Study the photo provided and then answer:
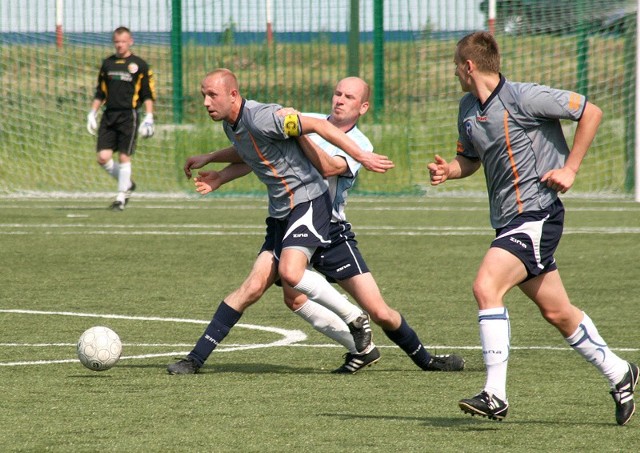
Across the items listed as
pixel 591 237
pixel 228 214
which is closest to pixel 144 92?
pixel 228 214

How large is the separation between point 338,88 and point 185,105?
15218 millimetres

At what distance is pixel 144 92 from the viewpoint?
18.3 meters

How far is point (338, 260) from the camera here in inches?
301

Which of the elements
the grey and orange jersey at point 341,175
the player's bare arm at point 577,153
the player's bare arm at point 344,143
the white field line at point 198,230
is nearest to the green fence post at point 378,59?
the white field line at point 198,230

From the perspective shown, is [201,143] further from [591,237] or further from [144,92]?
[591,237]

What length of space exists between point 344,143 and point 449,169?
764 millimetres

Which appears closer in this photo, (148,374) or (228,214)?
(148,374)

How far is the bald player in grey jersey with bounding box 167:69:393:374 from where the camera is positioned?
7.38 meters

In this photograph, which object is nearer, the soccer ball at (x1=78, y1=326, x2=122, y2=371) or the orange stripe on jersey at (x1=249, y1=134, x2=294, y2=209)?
the soccer ball at (x1=78, y1=326, x2=122, y2=371)

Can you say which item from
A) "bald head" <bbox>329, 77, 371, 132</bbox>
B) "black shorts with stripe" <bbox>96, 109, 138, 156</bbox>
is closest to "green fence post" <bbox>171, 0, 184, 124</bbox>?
"black shorts with stripe" <bbox>96, 109, 138, 156</bbox>

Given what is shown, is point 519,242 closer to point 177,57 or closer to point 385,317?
point 385,317

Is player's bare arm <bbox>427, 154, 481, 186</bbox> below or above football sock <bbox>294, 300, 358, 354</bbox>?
above

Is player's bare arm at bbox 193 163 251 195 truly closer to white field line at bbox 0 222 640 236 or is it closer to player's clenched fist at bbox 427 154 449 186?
player's clenched fist at bbox 427 154 449 186

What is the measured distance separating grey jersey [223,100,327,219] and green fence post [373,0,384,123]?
1520 cm
